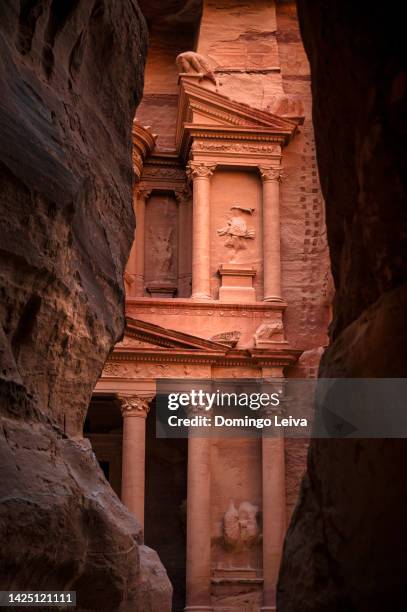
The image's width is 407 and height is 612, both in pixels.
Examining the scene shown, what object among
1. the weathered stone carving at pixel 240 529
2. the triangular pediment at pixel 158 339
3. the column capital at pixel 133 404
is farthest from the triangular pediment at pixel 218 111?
the weathered stone carving at pixel 240 529

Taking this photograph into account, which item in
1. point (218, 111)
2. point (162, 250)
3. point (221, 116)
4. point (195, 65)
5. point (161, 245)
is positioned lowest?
point (162, 250)

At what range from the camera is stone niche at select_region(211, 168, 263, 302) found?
70.1 ft

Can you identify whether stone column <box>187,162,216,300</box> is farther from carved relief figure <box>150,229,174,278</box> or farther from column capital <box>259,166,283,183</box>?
carved relief figure <box>150,229,174,278</box>

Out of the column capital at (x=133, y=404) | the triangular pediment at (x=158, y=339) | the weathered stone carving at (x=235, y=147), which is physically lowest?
the column capital at (x=133, y=404)

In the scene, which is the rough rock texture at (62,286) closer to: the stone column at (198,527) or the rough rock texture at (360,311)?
the rough rock texture at (360,311)

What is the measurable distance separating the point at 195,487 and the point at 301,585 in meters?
16.3

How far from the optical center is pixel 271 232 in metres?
21.6

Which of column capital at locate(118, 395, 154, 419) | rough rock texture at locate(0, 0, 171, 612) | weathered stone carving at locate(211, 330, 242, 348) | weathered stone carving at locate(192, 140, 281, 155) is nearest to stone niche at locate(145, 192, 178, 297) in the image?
weathered stone carving at locate(192, 140, 281, 155)

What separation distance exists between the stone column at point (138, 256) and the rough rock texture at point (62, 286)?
1575 cm

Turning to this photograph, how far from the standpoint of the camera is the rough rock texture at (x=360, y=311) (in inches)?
108

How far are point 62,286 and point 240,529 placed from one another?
1530cm

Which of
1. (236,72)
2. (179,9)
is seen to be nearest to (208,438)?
(236,72)

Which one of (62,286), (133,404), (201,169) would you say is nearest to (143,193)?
(201,169)

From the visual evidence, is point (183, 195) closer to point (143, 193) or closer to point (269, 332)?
point (143, 193)
